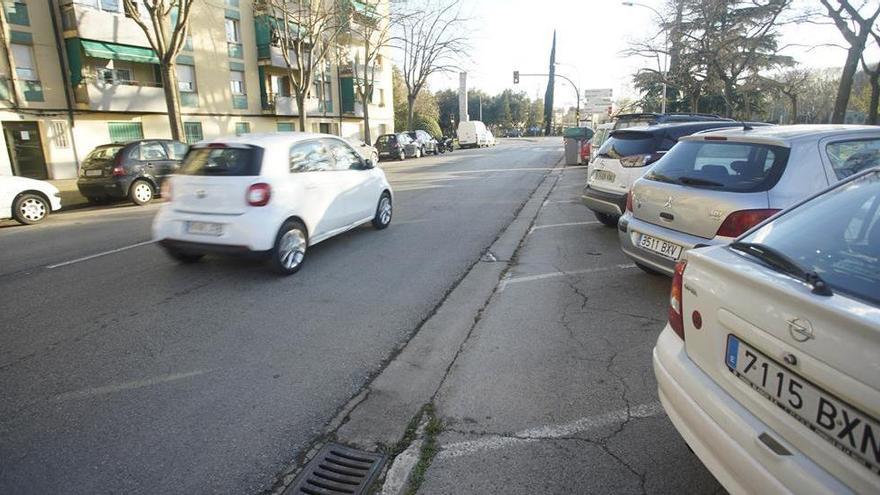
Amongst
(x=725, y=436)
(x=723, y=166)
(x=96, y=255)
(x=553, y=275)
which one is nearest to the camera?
(x=725, y=436)

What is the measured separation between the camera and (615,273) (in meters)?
5.89

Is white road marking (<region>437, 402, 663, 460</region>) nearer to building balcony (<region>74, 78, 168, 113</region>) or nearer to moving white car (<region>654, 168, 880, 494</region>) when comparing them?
moving white car (<region>654, 168, 880, 494</region>)

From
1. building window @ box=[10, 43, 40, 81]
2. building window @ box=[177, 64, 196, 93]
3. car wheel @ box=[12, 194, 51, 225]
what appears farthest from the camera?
building window @ box=[177, 64, 196, 93]

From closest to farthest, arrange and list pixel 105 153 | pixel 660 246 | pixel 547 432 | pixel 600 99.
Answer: pixel 547 432, pixel 660 246, pixel 105 153, pixel 600 99

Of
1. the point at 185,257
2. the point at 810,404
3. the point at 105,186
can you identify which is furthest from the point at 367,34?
the point at 810,404

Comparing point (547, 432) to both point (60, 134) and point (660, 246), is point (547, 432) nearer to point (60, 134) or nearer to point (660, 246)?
point (660, 246)

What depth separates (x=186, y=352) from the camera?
397 cm

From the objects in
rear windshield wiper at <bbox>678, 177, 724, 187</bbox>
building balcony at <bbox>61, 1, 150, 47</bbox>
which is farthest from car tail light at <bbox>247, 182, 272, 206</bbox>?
building balcony at <bbox>61, 1, 150, 47</bbox>

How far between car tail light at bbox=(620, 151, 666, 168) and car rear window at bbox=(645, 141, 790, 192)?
6.80ft

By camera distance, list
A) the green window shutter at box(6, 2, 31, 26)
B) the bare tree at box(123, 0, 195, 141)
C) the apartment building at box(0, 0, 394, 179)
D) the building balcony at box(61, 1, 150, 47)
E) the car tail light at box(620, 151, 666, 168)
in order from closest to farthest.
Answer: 1. the car tail light at box(620, 151, 666, 168)
2. the bare tree at box(123, 0, 195, 141)
3. the green window shutter at box(6, 2, 31, 26)
4. the apartment building at box(0, 0, 394, 179)
5. the building balcony at box(61, 1, 150, 47)

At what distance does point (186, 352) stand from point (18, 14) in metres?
21.9

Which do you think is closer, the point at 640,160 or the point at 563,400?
the point at 563,400

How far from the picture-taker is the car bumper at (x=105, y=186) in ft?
39.9

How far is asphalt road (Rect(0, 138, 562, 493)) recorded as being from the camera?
2.71 metres
